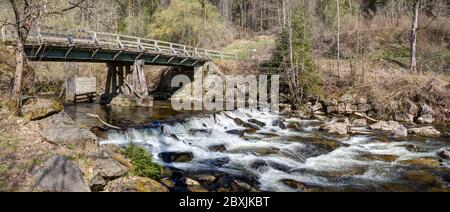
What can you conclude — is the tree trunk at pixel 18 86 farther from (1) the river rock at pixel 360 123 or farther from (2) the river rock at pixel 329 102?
(2) the river rock at pixel 329 102

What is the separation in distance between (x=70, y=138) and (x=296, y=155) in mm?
7498

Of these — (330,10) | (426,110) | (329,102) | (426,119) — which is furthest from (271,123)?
(330,10)

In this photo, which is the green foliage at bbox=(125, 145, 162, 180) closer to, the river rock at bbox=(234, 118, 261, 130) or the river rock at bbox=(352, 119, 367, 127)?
the river rock at bbox=(234, 118, 261, 130)

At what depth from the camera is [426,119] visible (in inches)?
776

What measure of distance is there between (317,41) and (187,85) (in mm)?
15174

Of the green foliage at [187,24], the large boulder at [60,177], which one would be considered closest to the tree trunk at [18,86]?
the large boulder at [60,177]

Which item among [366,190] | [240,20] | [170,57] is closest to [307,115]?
[170,57]

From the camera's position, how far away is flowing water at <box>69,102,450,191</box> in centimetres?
1028

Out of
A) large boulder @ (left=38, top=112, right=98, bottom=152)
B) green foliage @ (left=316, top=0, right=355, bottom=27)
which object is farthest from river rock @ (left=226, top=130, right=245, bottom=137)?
green foliage @ (left=316, top=0, right=355, bottom=27)

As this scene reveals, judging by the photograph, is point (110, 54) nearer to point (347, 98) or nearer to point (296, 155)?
point (296, 155)

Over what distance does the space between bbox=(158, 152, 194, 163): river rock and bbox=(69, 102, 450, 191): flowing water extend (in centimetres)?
18

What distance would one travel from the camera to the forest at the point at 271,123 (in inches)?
371

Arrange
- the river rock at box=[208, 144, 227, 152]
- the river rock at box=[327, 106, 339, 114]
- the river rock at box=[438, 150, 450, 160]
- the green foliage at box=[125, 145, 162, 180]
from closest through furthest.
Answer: the green foliage at box=[125, 145, 162, 180], the river rock at box=[438, 150, 450, 160], the river rock at box=[208, 144, 227, 152], the river rock at box=[327, 106, 339, 114]
